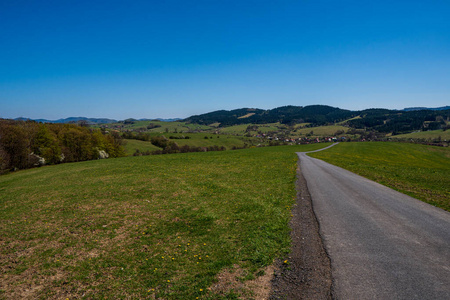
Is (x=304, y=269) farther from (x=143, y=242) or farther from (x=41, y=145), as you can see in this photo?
(x=41, y=145)

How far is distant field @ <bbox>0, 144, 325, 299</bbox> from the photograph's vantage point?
7.17 metres

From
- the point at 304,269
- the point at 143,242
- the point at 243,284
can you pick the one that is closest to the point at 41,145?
the point at 143,242

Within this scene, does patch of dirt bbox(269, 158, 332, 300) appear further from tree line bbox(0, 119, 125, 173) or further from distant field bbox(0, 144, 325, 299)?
tree line bbox(0, 119, 125, 173)

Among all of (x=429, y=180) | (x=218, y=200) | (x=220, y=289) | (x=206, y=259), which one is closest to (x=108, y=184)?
(x=218, y=200)

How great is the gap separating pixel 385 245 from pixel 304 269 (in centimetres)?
425

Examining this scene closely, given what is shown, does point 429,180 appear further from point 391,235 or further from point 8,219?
point 8,219

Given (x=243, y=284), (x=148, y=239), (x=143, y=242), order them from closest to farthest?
(x=243, y=284) < (x=143, y=242) < (x=148, y=239)

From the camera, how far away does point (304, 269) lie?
25.0ft

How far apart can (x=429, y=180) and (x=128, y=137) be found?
13454 cm

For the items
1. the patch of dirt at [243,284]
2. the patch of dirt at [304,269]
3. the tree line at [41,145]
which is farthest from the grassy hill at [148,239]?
the tree line at [41,145]

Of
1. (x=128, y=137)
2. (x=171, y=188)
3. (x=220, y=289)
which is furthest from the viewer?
(x=128, y=137)

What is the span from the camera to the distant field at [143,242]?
23.5ft

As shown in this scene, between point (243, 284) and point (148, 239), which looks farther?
point (148, 239)

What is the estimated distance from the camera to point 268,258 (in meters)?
8.30
